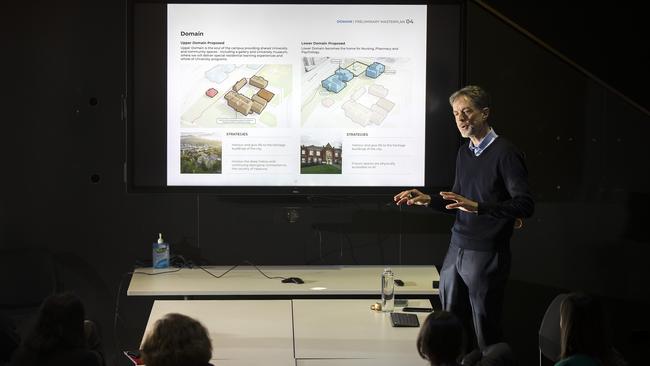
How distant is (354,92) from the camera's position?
534 centimetres

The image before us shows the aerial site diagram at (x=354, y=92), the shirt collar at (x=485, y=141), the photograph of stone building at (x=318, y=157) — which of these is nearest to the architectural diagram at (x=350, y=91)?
the aerial site diagram at (x=354, y=92)

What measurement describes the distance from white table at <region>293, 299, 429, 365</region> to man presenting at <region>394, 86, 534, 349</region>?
10.1 inches

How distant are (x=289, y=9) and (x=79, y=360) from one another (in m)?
2.73

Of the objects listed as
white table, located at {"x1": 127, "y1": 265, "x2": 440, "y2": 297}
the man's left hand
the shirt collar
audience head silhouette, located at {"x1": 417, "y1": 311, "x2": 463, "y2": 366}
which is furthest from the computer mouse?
audience head silhouette, located at {"x1": 417, "y1": 311, "x2": 463, "y2": 366}

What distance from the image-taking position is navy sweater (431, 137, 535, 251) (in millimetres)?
4273

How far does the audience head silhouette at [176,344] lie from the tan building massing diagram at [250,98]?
2.54 m

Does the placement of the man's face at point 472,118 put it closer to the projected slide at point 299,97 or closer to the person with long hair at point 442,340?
the projected slide at point 299,97

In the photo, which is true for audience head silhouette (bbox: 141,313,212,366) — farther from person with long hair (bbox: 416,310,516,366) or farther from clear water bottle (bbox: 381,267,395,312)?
clear water bottle (bbox: 381,267,395,312)

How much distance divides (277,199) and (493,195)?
156cm

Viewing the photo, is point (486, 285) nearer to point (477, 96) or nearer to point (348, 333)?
point (348, 333)

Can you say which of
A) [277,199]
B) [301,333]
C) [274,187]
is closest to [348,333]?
[301,333]

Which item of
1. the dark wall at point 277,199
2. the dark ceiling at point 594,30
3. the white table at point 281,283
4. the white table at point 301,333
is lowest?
the white table at point 301,333

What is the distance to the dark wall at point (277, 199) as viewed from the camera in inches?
211

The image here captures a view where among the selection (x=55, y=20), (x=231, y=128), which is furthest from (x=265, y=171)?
(x=55, y=20)
